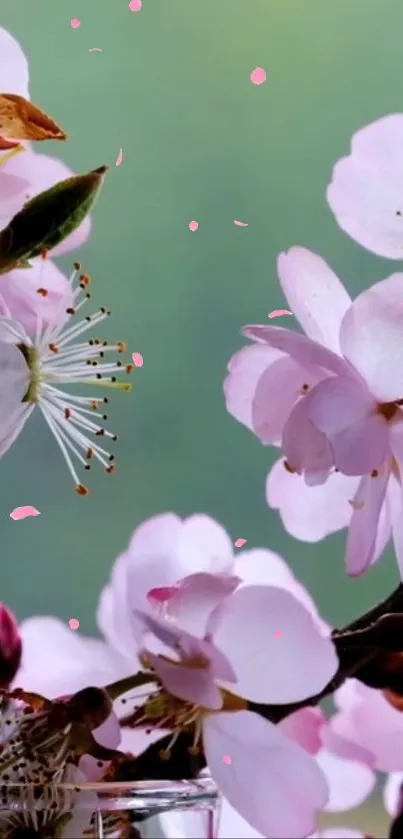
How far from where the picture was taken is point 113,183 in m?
0.83

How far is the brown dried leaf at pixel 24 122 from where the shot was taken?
822 millimetres

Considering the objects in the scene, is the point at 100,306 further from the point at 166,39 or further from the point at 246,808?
the point at 246,808

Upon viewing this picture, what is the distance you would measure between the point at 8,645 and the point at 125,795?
150mm

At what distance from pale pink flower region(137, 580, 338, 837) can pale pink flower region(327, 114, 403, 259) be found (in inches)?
11.3

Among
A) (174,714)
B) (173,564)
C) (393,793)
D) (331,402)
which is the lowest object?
(393,793)

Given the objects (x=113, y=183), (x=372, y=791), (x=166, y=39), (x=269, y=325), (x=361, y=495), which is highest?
(x=166, y=39)

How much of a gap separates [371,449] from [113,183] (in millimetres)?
293

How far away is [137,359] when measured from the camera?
33.1 inches

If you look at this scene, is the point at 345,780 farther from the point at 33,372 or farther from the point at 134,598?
the point at 33,372

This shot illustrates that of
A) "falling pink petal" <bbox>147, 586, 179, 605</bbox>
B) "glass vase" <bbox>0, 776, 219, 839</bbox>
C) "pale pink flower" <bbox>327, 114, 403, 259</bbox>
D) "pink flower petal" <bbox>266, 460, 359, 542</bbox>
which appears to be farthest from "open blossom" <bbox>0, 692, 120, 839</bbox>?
"pale pink flower" <bbox>327, 114, 403, 259</bbox>

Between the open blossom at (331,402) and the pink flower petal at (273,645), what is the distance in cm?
6

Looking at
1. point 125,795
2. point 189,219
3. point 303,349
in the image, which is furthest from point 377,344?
point 125,795

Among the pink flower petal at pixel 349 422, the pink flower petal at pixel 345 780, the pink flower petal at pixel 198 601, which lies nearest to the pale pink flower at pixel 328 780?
the pink flower petal at pixel 345 780

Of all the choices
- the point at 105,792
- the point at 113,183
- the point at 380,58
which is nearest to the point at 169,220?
the point at 113,183
